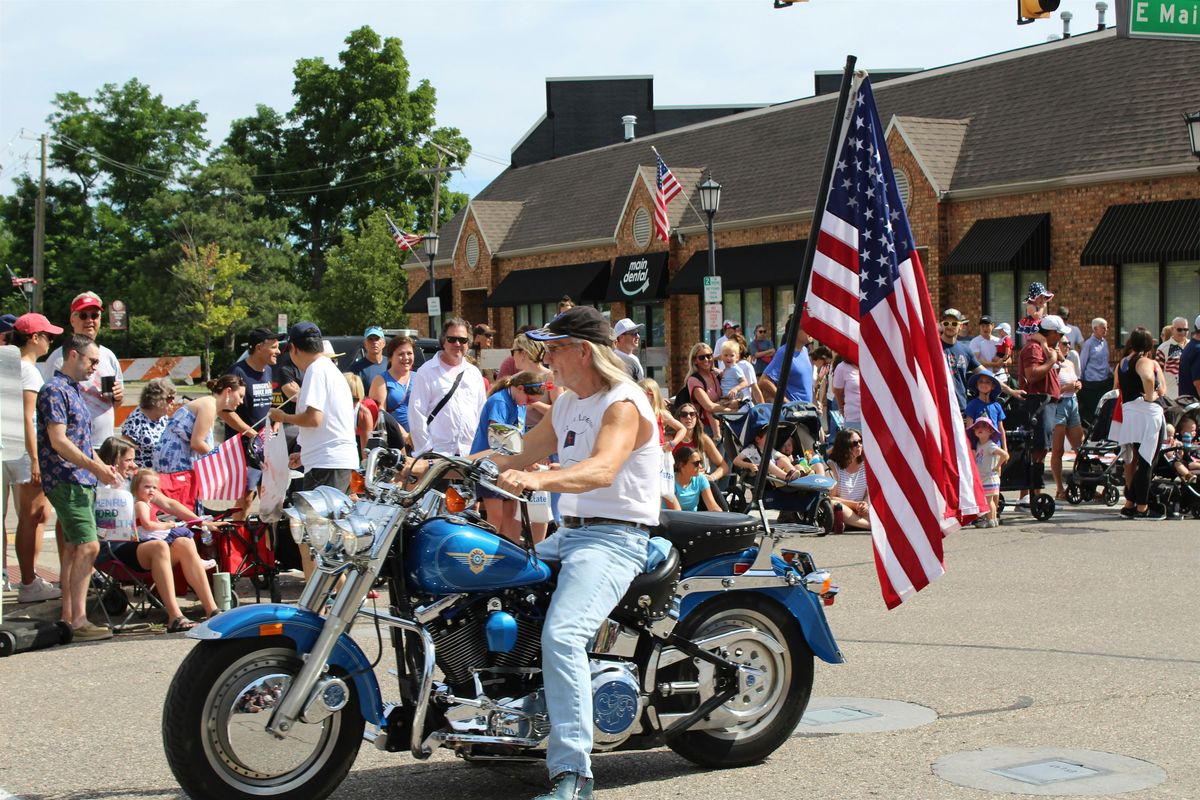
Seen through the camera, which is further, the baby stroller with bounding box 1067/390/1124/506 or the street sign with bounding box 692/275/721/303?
the street sign with bounding box 692/275/721/303

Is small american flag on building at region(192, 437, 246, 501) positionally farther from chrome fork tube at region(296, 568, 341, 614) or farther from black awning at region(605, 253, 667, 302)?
black awning at region(605, 253, 667, 302)

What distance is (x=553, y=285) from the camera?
144 ft

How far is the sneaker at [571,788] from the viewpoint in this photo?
482cm

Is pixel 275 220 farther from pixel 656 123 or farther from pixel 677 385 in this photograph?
pixel 677 385

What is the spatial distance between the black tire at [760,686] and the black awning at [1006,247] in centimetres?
2286

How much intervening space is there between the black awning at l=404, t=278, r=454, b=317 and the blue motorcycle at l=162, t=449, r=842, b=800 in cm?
4656

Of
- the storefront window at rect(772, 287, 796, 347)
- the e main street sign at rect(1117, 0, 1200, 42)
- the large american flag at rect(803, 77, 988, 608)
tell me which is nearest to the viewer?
the large american flag at rect(803, 77, 988, 608)

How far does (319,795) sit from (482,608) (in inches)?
34.4

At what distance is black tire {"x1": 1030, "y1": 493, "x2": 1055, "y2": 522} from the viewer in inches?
561

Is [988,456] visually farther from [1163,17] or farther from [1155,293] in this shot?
[1155,293]

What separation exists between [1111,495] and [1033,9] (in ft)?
20.2

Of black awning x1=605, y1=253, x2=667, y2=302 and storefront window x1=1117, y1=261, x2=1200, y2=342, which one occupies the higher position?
black awning x1=605, y1=253, x2=667, y2=302

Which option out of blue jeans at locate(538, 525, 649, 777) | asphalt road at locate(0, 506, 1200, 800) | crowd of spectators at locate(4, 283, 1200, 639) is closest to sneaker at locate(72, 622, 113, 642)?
crowd of spectators at locate(4, 283, 1200, 639)

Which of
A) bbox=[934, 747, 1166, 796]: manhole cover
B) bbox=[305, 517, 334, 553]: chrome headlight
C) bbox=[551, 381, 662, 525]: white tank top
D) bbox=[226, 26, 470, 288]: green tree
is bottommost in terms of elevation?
bbox=[934, 747, 1166, 796]: manhole cover
